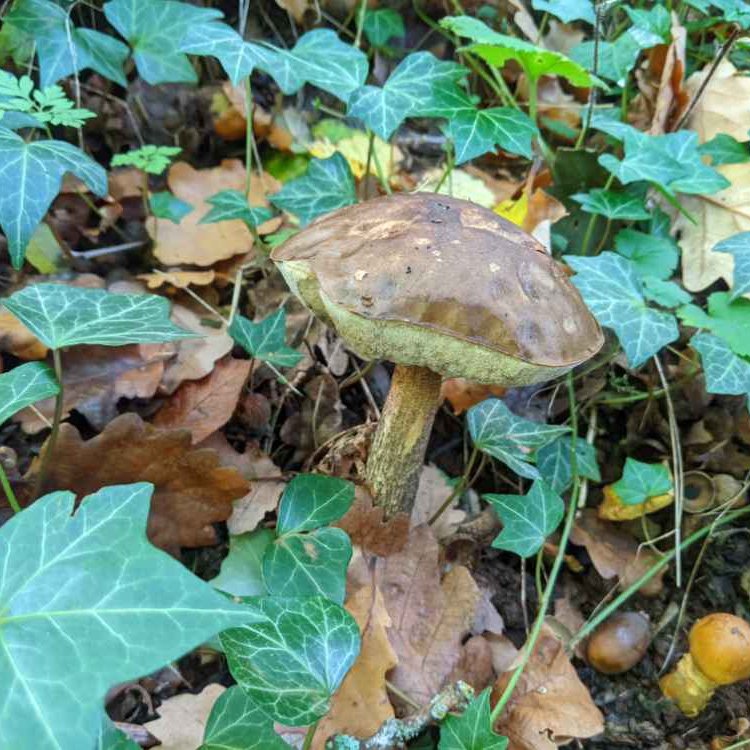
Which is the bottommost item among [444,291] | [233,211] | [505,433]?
[505,433]

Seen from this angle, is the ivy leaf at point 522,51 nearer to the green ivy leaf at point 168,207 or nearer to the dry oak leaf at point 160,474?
the green ivy leaf at point 168,207

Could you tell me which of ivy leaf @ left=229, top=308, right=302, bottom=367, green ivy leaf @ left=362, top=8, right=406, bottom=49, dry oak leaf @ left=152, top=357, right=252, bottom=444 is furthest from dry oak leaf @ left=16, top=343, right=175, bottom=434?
green ivy leaf @ left=362, top=8, right=406, bottom=49

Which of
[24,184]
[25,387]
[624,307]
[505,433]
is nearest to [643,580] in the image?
[505,433]

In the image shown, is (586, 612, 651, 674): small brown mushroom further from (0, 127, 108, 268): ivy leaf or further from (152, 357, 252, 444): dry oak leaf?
(0, 127, 108, 268): ivy leaf

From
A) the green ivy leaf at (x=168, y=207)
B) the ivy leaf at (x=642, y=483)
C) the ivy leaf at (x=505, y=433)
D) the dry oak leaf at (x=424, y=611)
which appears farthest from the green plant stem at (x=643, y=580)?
the green ivy leaf at (x=168, y=207)

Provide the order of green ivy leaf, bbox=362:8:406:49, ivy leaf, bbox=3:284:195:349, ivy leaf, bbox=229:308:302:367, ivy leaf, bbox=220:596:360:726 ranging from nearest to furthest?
1. ivy leaf, bbox=220:596:360:726
2. ivy leaf, bbox=3:284:195:349
3. ivy leaf, bbox=229:308:302:367
4. green ivy leaf, bbox=362:8:406:49

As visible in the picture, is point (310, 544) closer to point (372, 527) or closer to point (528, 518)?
point (372, 527)
